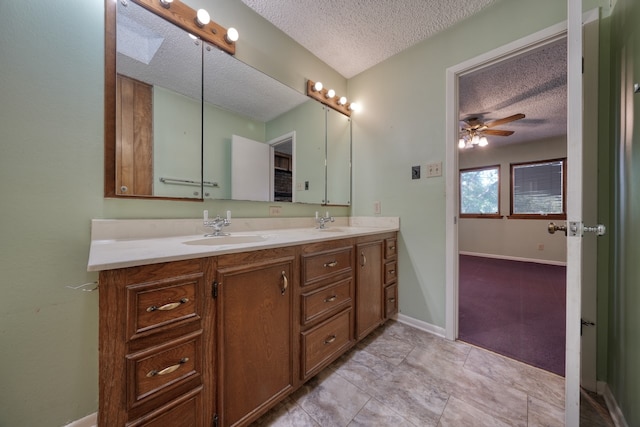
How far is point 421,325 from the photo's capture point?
1.87 m

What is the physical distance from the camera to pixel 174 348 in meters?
0.76

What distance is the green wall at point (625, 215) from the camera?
0.90m

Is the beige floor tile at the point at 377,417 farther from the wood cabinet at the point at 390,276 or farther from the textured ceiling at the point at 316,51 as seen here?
the textured ceiling at the point at 316,51

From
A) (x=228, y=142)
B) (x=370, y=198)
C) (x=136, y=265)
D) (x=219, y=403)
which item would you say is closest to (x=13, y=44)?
(x=228, y=142)

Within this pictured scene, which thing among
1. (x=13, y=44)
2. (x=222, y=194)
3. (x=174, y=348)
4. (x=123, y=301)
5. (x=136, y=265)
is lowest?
(x=174, y=348)

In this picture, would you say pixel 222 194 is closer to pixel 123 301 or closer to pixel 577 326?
pixel 123 301

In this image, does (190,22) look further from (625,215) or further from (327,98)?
(625,215)

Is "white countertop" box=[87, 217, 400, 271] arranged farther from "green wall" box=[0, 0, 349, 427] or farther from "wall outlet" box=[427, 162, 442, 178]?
"wall outlet" box=[427, 162, 442, 178]

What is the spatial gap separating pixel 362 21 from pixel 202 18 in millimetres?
1087

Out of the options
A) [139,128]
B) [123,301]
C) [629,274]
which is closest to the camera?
[123,301]

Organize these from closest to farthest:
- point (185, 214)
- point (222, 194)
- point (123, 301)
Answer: point (123, 301)
point (185, 214)
point (222, 194)

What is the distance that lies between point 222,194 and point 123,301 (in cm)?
88

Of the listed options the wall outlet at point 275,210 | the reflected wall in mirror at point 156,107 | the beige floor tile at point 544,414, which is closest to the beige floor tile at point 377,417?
the beige floor tile at point 544,414

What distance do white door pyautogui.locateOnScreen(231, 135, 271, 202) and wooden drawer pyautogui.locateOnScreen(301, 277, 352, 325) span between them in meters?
0.81
